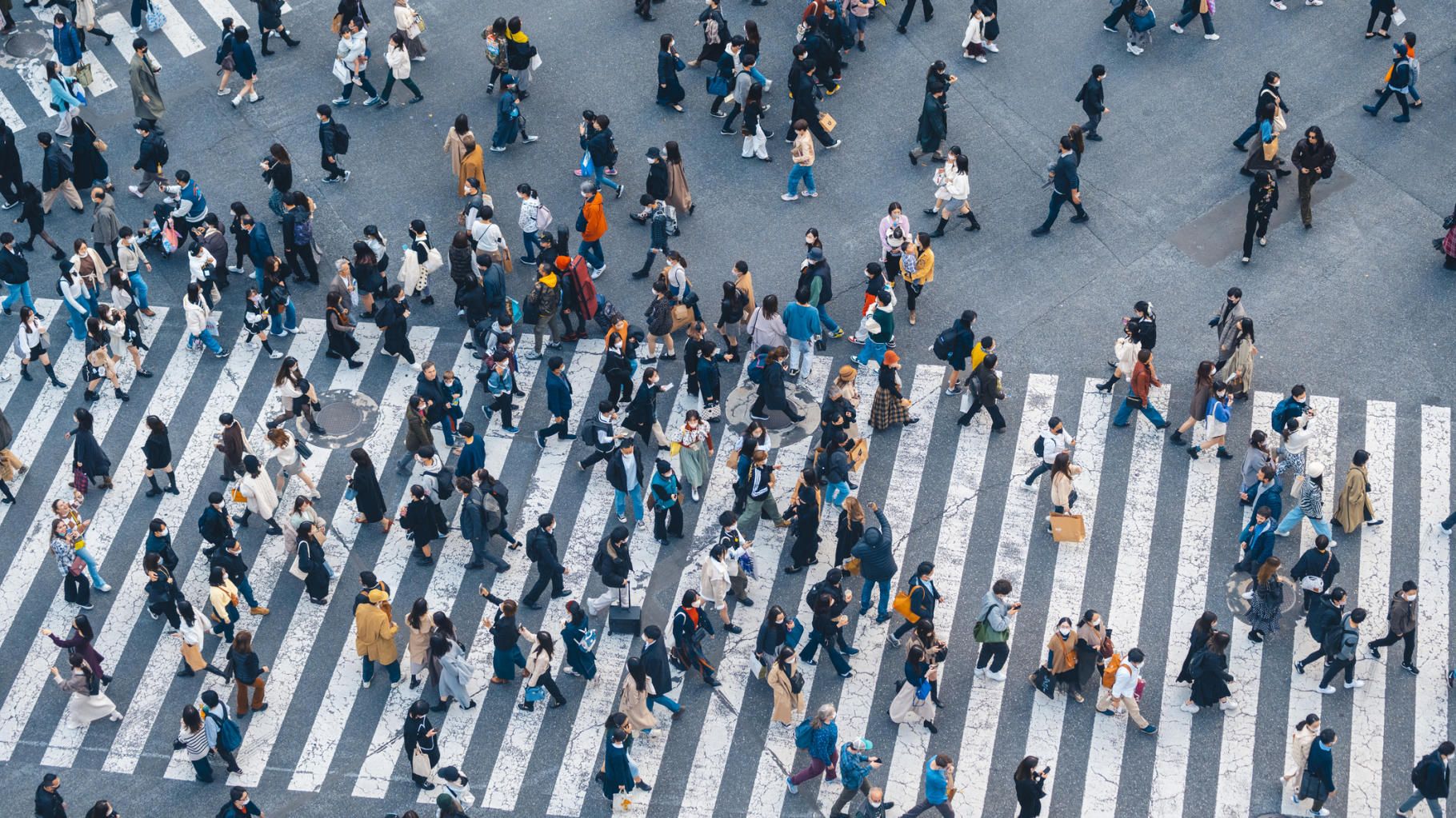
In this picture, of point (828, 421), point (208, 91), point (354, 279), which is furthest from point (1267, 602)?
point (208, 91)

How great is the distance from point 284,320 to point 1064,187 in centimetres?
1226

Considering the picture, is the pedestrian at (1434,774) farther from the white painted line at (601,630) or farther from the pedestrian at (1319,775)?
the white painted line at (601,630)

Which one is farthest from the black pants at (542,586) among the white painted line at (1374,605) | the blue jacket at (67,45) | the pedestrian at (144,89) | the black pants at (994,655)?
the blue jacket at (67,45)

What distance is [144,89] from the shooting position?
31.0m

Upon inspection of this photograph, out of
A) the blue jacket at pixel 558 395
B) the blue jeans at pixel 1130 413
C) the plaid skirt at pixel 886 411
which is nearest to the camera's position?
the blue jacket at pixel 558 395

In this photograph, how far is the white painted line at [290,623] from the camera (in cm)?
2300

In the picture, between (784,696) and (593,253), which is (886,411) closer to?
(784,696)

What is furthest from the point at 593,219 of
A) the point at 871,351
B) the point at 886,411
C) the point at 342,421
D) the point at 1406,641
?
the point at 1406,641

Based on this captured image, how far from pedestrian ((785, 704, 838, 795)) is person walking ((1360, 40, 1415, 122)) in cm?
1534

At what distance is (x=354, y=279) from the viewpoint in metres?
27.9

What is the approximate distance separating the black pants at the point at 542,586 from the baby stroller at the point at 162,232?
9195mm

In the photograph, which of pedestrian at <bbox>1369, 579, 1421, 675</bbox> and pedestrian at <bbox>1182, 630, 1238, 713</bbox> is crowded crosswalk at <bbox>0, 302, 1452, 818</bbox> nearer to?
pedestrian at <bbox>1182, 630, 1238, 713</bbox>

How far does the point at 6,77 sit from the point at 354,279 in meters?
9.72

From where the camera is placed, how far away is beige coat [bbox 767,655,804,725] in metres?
22.1
